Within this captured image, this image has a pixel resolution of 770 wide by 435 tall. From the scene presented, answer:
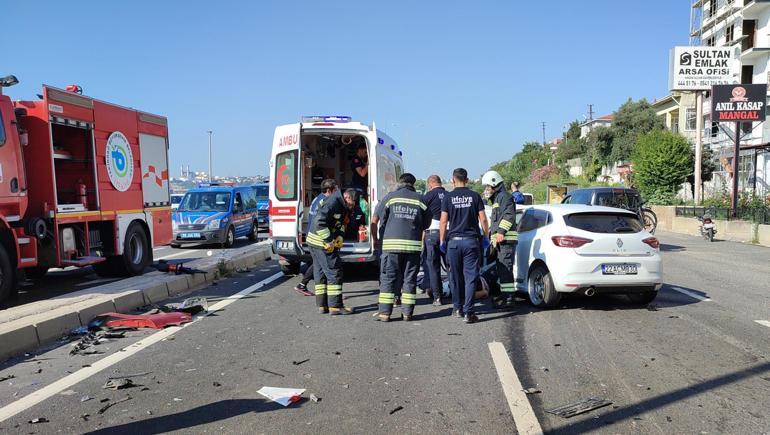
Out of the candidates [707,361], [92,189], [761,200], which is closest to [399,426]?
[707,361]

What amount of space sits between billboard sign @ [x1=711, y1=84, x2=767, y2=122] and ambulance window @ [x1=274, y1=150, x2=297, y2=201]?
69.9ft

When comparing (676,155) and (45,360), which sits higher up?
(676,155)

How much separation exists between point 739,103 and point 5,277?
88.3 feet

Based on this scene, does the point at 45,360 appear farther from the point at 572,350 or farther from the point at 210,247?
the point at 210,247

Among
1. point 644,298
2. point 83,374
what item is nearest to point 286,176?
point 83,374

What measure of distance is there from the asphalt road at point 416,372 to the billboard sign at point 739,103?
20.0 meters

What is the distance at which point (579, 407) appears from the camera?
425 centimetres

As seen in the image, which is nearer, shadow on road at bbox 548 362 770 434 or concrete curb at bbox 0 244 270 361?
shadow on road at bbox 548 362 770 434

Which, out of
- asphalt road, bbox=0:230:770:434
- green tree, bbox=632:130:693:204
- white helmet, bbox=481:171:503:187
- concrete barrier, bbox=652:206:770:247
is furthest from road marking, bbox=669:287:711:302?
green tree, bbox=632:130:693:204

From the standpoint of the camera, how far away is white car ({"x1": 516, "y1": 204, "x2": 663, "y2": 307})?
24.4 ft

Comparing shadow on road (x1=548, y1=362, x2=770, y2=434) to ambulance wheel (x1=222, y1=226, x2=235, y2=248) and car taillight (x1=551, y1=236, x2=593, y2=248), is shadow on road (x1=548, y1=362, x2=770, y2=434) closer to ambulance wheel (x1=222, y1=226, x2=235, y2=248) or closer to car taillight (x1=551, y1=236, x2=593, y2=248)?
car taillight (x1=551, y1=236, x2=593, y2=248)

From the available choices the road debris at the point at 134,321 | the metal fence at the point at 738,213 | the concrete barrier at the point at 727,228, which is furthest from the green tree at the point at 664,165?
the road debris at the point at 134,321

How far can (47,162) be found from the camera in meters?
8.70

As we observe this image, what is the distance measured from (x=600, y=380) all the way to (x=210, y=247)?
1604cm
